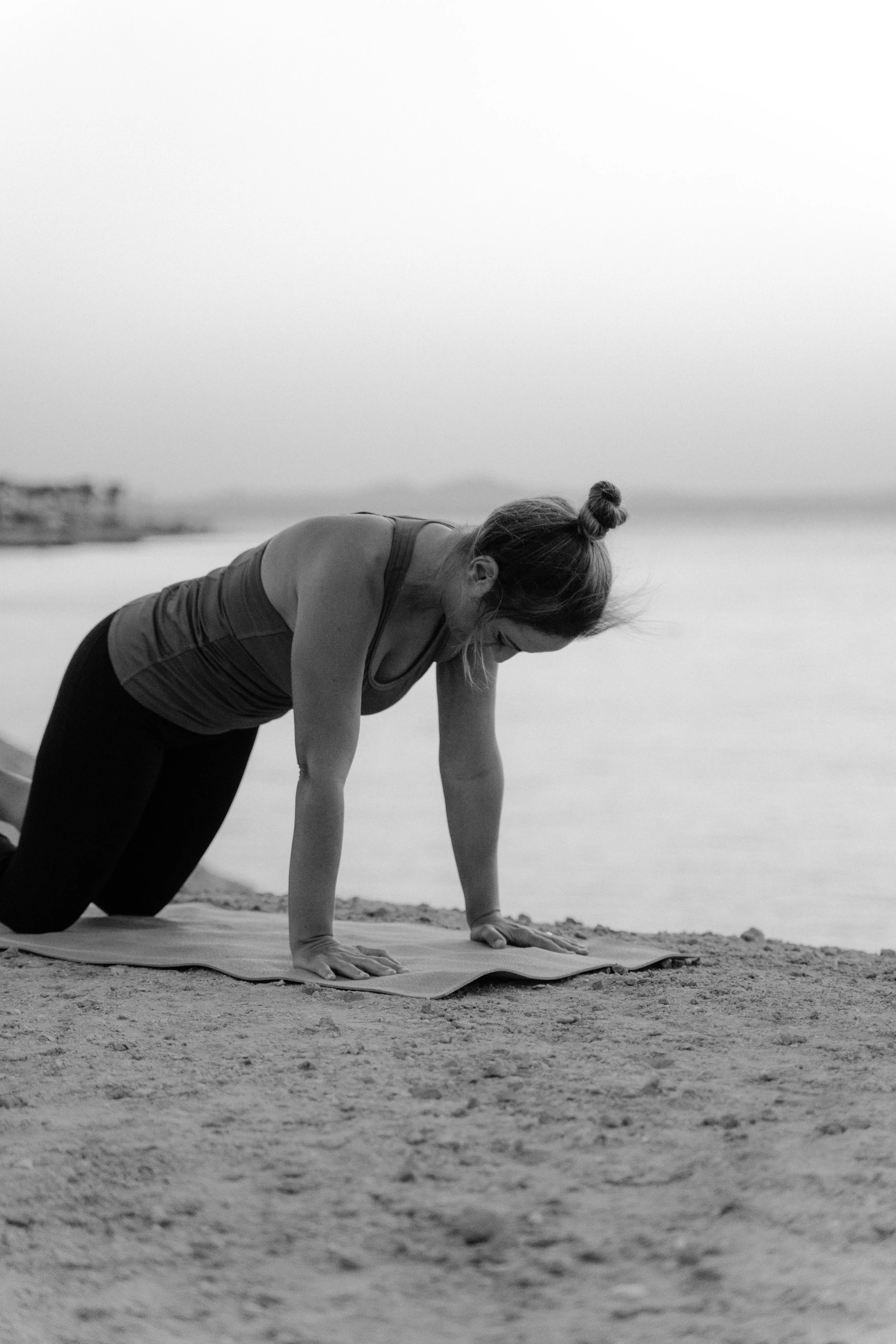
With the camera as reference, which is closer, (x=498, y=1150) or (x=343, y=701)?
(x=498, y=1150)

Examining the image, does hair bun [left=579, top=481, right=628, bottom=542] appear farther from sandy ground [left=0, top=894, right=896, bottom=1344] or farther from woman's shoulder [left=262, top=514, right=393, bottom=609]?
sandy ground [left=0, top=894, right=896, bottom=1344]

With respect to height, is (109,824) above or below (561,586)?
below

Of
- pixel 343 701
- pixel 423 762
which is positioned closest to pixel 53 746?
pixel 343 701

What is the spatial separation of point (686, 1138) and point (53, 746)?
197 cm

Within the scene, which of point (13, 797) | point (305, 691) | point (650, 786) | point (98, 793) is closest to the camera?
point (305, 691)

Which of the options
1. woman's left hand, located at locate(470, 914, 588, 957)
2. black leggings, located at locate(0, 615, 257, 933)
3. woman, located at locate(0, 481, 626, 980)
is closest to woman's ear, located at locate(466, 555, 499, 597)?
woman, located at locate(0, 481, 626, 980)

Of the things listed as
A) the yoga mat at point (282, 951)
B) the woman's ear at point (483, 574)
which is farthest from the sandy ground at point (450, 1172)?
the woman's ear at point (483, 574)

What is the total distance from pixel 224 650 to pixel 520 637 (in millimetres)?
745

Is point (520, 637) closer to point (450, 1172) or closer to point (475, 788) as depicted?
point (475, 788)

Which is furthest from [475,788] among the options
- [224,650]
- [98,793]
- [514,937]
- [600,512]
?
[98,793]

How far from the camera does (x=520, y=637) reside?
8.54ft

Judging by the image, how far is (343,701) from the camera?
2670mm

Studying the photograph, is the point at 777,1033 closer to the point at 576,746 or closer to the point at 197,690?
the point at 197,690

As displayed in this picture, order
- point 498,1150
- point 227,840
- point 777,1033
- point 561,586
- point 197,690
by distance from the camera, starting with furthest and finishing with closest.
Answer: point 227,840 → point 197,690 → point 561,586 → point 777,1033 → point 498,1150
